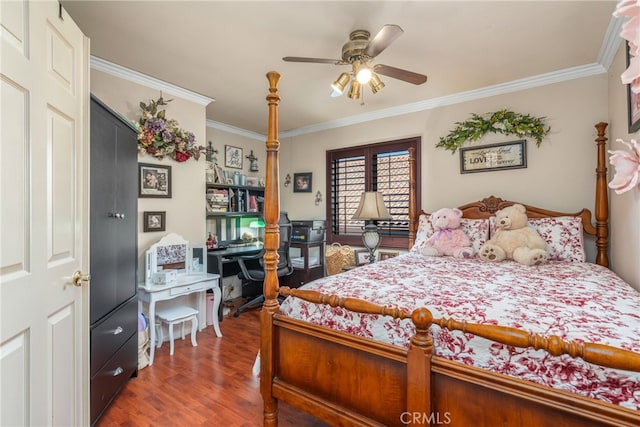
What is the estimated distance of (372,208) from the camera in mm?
3449

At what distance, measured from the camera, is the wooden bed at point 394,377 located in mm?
947

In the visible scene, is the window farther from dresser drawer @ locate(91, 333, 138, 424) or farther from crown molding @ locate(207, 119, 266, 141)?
dresser drawer @ locate(91, 333, 138, 424)

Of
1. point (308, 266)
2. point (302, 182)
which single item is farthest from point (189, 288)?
point (302, 182)

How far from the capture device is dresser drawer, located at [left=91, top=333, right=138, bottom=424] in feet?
5.66

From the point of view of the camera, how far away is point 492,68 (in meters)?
2.75

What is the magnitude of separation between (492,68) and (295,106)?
207cm

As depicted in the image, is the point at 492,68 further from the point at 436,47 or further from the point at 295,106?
the point at 295,106

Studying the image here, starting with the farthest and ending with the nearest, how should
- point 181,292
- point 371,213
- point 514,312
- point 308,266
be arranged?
point 308,266, point 371,213, point 181,292, point 514,312

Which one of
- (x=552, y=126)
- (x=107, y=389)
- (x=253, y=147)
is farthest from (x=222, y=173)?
(x=552, y=126)

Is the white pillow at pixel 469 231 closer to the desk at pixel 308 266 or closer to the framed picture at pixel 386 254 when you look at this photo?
the framed picture at pixel 386 254

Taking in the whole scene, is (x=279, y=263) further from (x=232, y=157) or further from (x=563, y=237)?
(x=563, y=237)

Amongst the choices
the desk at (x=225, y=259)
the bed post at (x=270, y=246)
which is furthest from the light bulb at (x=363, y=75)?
the desk at (x=225, y=259)

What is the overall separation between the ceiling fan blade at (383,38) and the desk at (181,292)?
2.42 meters

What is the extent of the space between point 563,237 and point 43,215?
3.39m
